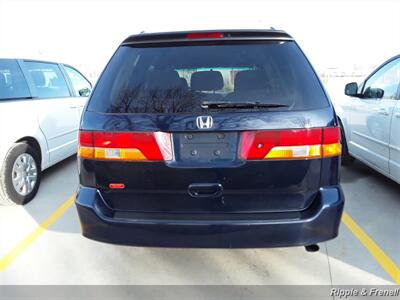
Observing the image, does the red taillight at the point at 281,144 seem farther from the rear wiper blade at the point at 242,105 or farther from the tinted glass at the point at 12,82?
the tinted glass at the point at 12,82

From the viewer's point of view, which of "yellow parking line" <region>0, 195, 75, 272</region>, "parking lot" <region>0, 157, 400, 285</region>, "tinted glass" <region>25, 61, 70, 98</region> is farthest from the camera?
"tinted glass" <region>25, 61, 70, 98</region>

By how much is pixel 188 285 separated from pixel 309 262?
1.01 meters

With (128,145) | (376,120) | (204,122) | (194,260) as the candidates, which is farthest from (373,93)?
(128,145)

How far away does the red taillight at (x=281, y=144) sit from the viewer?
6.84ft

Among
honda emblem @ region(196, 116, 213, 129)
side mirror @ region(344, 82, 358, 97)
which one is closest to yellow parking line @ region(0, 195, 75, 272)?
honda emblem @ region(196, 116, 213, 129)

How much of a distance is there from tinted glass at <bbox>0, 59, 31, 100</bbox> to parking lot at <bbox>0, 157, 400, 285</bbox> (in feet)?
4.69

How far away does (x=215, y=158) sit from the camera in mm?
2111

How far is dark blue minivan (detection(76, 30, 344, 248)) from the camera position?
210cm

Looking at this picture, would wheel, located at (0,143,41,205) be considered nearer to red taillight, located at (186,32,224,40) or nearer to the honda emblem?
red taillight, located at (186,32,224,40)

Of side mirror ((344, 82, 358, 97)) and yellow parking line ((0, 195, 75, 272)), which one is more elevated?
side mirror ((344, 82, 358, 97))

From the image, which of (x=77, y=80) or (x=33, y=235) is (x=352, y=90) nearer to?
(x=33, y=235)

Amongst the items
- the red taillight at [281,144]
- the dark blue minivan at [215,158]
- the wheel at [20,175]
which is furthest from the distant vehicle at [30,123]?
the red taillight at [281,144]

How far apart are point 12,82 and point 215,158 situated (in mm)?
3175

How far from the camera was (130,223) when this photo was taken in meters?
2.23
